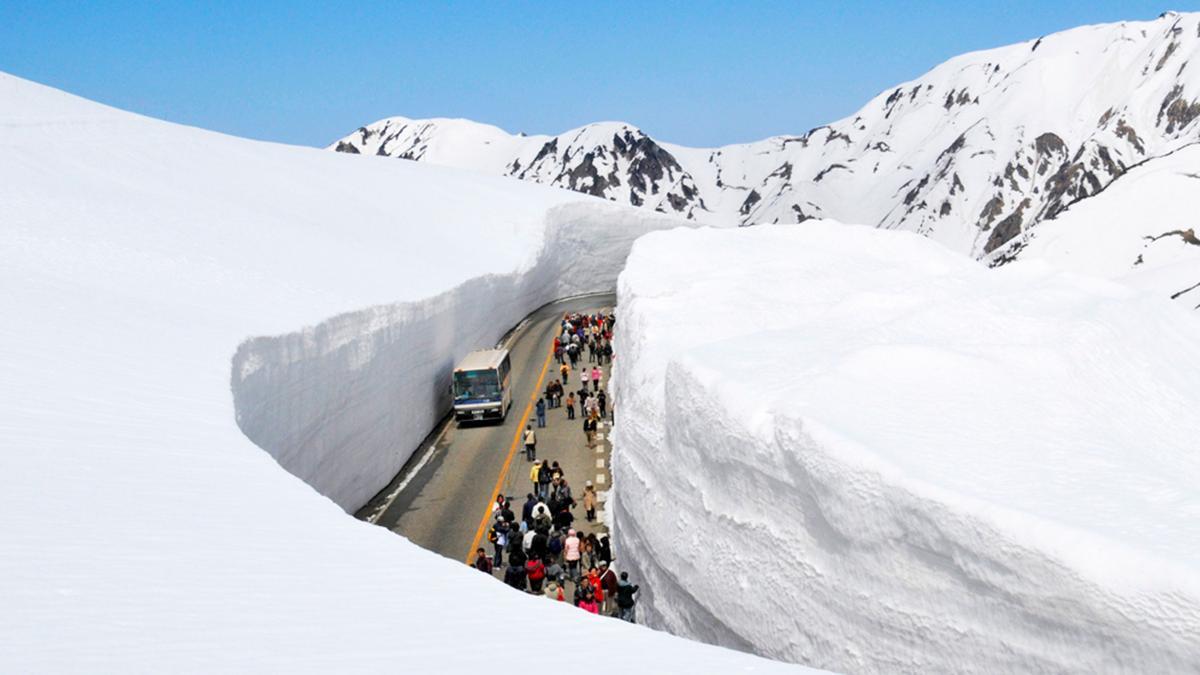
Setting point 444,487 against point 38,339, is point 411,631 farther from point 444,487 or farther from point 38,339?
point 444,487

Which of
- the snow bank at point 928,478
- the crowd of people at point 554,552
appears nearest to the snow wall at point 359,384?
the crowd of people at point 554,552

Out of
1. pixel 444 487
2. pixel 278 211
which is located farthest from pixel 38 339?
pixel 278 211

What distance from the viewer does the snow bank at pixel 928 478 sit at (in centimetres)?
1118

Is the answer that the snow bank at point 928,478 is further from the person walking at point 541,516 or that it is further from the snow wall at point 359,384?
the snow wall at point 359,384

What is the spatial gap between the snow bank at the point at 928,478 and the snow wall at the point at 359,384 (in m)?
7.20

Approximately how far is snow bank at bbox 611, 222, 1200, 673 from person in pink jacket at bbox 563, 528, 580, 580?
97 cm

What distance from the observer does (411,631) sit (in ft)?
30.4

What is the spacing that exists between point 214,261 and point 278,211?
47.9ft

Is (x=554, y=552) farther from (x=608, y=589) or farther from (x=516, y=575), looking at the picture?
(x=608, y=589)

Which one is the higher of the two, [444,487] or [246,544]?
[246,544]

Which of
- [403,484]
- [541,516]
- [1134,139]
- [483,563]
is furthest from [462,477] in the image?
[1134,139]

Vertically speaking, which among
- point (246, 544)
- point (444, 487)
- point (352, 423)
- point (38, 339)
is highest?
point (38, 339)

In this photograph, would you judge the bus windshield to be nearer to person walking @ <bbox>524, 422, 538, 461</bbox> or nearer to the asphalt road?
the asphalt road

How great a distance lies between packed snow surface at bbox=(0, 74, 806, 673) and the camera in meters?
9.01
